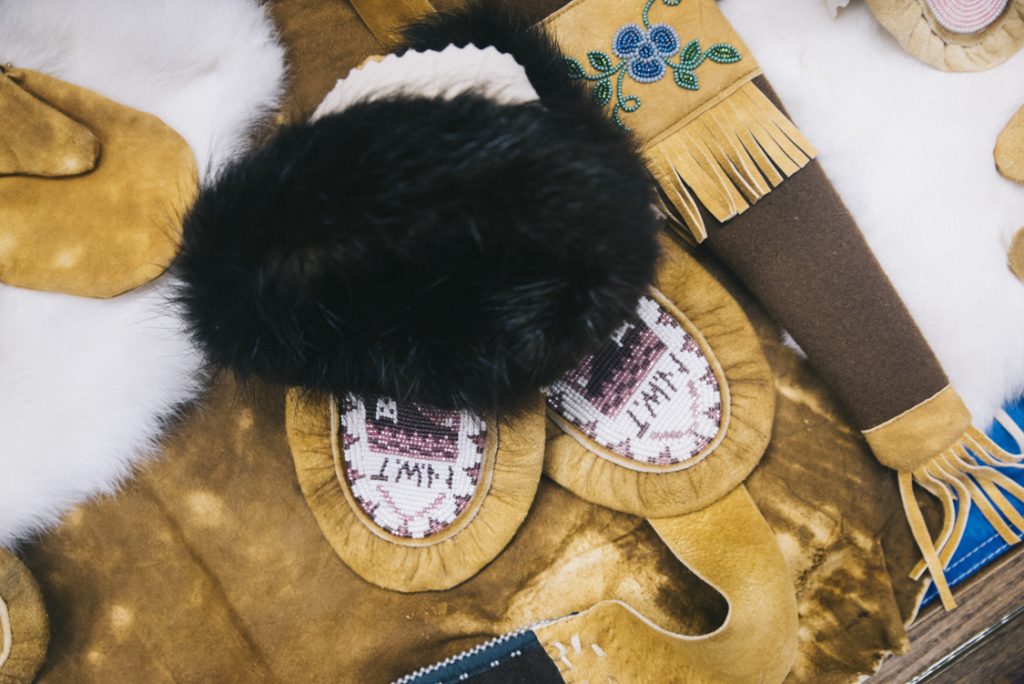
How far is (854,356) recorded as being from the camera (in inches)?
26.6

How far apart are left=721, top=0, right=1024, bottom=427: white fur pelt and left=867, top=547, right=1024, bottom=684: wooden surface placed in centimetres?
20

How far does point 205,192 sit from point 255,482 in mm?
346

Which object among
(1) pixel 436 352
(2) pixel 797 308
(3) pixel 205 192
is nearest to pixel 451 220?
(1) pixel 436 352

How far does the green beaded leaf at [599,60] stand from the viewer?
2.18 ft

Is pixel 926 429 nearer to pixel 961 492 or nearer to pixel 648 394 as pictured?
pixel 961 492

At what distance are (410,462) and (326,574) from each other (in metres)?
0.17

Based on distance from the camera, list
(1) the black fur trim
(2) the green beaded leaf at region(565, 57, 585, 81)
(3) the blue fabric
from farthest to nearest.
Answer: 1. (3) the blue fabric
2. (2) the green beaded leaf at region(565, 57, 585, 81)
3. (1) the black fur trim

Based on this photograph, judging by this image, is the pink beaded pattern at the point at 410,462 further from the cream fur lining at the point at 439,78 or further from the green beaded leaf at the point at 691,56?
the green beaded leaf at the point at 691,56

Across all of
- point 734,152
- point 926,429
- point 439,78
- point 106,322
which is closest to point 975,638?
point 926,429

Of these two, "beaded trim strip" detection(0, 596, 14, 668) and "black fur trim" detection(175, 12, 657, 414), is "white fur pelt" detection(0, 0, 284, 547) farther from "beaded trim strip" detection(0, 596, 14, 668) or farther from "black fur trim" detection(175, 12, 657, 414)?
"black fur trim" detection(175, 12, 657, 414)

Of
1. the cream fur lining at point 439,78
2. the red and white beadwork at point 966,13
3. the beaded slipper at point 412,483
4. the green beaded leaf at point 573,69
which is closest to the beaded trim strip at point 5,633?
the beaded slipper at point 412,483

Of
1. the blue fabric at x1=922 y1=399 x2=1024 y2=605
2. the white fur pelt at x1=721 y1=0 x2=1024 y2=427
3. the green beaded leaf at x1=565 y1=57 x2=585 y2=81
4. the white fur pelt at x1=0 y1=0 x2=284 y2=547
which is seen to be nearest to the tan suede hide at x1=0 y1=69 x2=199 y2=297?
the white fur pelt at x1=0 y1=0 x2=284 y2=547

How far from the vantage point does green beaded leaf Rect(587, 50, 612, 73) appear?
665 mm

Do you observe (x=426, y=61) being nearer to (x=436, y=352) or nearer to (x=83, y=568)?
(x=436, y=352)
